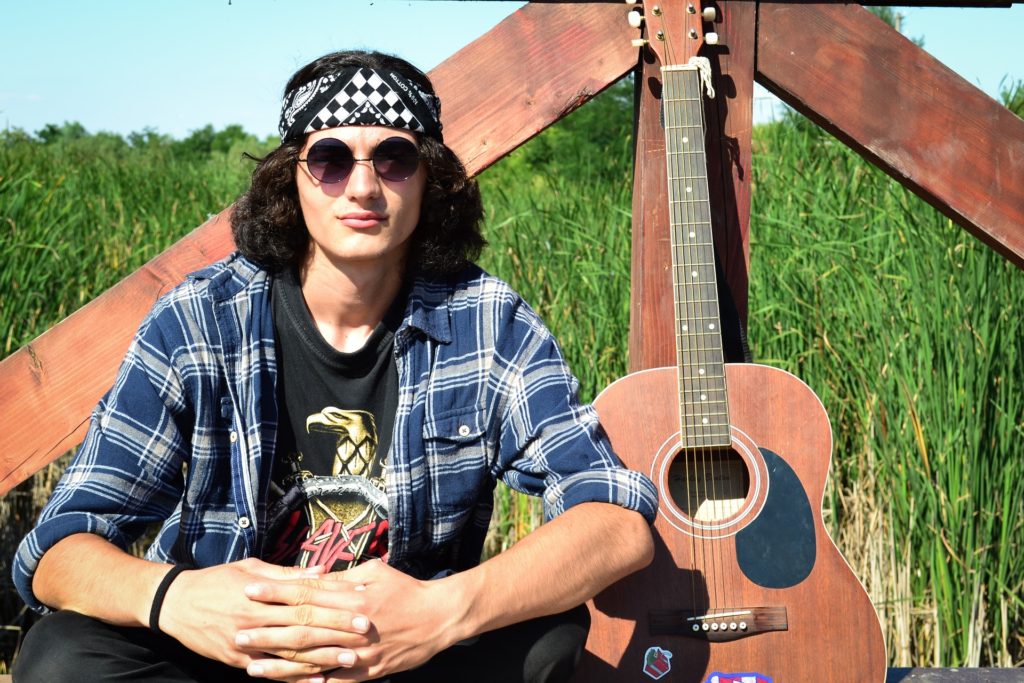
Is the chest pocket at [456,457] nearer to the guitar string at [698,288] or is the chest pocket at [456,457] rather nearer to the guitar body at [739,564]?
the guitar body at [739,564]

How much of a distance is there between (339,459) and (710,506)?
2.74 ft

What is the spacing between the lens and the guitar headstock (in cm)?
227

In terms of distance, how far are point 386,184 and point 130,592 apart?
87 cm

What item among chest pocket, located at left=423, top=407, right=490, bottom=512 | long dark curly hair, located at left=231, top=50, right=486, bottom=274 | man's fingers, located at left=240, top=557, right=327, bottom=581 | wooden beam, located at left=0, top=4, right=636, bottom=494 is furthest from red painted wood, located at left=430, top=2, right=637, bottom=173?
man's fingers, located at left=240, top=557, right=327, bottom=581

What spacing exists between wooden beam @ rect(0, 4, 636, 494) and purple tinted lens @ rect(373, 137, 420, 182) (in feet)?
0.81

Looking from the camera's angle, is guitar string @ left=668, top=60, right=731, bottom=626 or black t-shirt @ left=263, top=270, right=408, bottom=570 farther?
guitar string @ left=668, top=60, right=731, bottom=626

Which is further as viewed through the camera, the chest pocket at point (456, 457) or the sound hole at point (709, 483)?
the sound hole at point (709, 483)

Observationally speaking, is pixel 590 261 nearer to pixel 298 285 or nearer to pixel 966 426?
pixel 966 426

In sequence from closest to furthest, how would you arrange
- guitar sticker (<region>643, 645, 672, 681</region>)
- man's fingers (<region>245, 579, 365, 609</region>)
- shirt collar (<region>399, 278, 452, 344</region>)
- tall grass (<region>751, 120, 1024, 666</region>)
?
man's fingers (<region>245, 579, 365, 609</region>)
shirt collar (<region>399, 278, 452, 344</region>)
guitar sticker (<region>643, 645, 672, 681</region>)
tall grass (<region>751, 120, 1024, 666</region>)

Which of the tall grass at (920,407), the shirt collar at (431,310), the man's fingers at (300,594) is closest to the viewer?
the man's fingers at (300,594)

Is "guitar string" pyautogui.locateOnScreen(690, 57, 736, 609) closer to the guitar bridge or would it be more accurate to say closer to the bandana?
the guitar bridge

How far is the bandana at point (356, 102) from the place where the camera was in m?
1.96

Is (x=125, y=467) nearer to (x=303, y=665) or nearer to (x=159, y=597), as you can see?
(x=159, y=597)

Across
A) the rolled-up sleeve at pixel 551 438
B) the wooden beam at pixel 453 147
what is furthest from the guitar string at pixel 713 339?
the rolled-up sleeve at pixel 551 438
